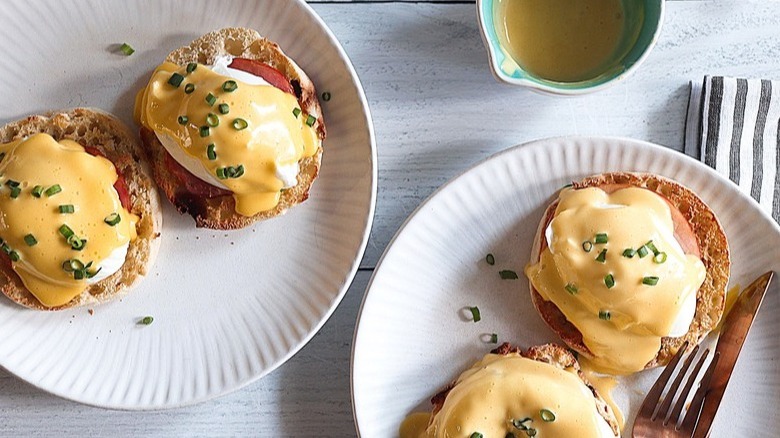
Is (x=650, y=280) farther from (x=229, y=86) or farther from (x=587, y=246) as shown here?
(x=229, y=86)

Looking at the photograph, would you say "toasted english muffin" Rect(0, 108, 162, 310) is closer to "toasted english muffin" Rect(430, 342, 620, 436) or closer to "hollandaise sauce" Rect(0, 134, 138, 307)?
"hollandaise sauce" Rect(0, 134, 138, 307)

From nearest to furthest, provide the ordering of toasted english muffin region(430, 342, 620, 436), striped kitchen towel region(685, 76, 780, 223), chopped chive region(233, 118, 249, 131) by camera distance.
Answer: chopped chive region(233, 118, 249, 131)
toasted english muffin region(430, 342, 620, 436)
striped kitchen towel region(685, 76, 780, 223)

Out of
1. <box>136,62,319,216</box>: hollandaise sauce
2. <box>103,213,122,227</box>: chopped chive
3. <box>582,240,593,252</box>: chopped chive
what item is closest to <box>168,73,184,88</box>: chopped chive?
<box>136,62,319,216</box>: hollandaise sauce

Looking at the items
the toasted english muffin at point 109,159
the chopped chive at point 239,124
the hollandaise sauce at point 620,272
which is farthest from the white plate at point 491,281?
the toasted english muffin at point 109,159

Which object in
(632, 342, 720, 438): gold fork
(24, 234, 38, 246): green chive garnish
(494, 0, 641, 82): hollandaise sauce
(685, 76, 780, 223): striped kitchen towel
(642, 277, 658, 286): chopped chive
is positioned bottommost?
(632, 342, 720, 438): gold fork

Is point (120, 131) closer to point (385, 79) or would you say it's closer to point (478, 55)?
point (385, 79)

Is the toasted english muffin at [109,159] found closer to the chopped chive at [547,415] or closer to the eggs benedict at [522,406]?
the eggs benedict at [522,406]

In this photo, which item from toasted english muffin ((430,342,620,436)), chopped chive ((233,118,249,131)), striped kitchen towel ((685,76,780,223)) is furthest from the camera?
striped kitchen towel ((685,76,780,223))

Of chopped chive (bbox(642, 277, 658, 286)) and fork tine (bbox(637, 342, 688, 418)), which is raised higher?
chopped chive (bbox(642, 277, 658, 286))
